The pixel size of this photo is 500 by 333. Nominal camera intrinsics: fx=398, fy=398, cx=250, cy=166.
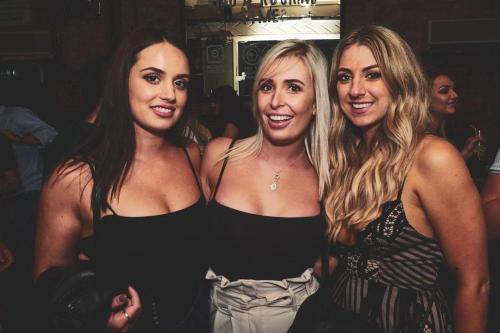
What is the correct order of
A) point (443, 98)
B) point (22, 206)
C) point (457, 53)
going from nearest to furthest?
1. point (22, 206)
2. point (443, 98)
3. point (457, 53)

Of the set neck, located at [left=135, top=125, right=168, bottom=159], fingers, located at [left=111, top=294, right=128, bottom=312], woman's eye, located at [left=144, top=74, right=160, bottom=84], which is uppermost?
woman's eye, located at [left=144, top=74, right=160, bottom=84]

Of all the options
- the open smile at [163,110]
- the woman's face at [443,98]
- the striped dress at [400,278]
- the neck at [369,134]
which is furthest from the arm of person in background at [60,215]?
the woman's face at [443,98]

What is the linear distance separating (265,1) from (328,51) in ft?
3.96

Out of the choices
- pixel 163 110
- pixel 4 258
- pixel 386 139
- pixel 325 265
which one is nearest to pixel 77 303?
pixel 163 110

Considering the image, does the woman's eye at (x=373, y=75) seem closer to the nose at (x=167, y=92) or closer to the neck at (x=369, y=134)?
the neck at (x=369, y=134)

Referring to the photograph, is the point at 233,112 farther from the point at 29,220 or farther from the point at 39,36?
the point at 39,36

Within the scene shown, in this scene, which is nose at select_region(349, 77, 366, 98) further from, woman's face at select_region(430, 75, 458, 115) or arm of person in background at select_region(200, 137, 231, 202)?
woman's face at select_region(430, 75, 458, 115)

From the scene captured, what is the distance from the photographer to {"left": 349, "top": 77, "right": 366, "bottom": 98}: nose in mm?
1711

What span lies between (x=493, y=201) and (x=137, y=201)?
62.2 inches

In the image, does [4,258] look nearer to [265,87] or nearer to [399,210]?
[265,87]

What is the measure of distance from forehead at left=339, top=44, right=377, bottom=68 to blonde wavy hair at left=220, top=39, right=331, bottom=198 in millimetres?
211

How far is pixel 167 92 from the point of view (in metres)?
1.69

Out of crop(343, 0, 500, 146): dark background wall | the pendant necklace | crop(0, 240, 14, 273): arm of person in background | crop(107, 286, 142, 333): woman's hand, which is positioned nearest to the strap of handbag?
the pendant necklace

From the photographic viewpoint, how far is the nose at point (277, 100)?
192 cm
